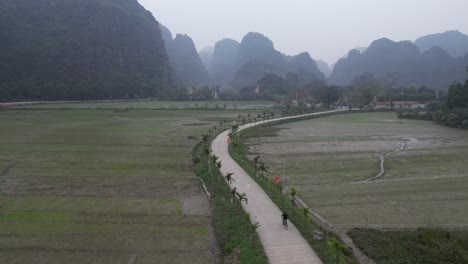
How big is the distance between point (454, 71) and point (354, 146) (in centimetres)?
15515

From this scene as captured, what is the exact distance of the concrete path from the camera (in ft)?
48.2

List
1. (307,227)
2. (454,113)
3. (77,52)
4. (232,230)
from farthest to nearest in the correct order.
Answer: (77,52) < (454,113) < (232,230) < (307,227)

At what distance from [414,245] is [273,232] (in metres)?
5.55

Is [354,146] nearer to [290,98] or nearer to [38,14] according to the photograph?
[290,98]

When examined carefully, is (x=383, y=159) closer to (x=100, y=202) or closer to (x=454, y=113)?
(x=100, y=202)

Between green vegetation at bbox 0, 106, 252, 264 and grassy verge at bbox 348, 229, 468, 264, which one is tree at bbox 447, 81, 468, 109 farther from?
grassy verge at bbox 348, 229, 468, 264

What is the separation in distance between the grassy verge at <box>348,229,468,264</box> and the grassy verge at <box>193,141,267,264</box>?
434cm

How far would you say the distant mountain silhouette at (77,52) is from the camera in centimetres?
11219

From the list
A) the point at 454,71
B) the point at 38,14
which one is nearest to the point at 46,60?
the point at 38,14

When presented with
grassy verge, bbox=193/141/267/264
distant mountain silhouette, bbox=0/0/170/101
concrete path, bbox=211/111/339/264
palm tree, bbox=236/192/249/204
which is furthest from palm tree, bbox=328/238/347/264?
distant mountain silhouette, bbox=0/0/170/101

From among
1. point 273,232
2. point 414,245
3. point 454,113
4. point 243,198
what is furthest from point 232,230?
point 454,113

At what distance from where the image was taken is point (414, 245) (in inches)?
615

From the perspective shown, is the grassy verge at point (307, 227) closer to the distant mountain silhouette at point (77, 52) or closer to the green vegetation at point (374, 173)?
the green vegetation at point (374, 173)

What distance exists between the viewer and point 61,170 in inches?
1170
